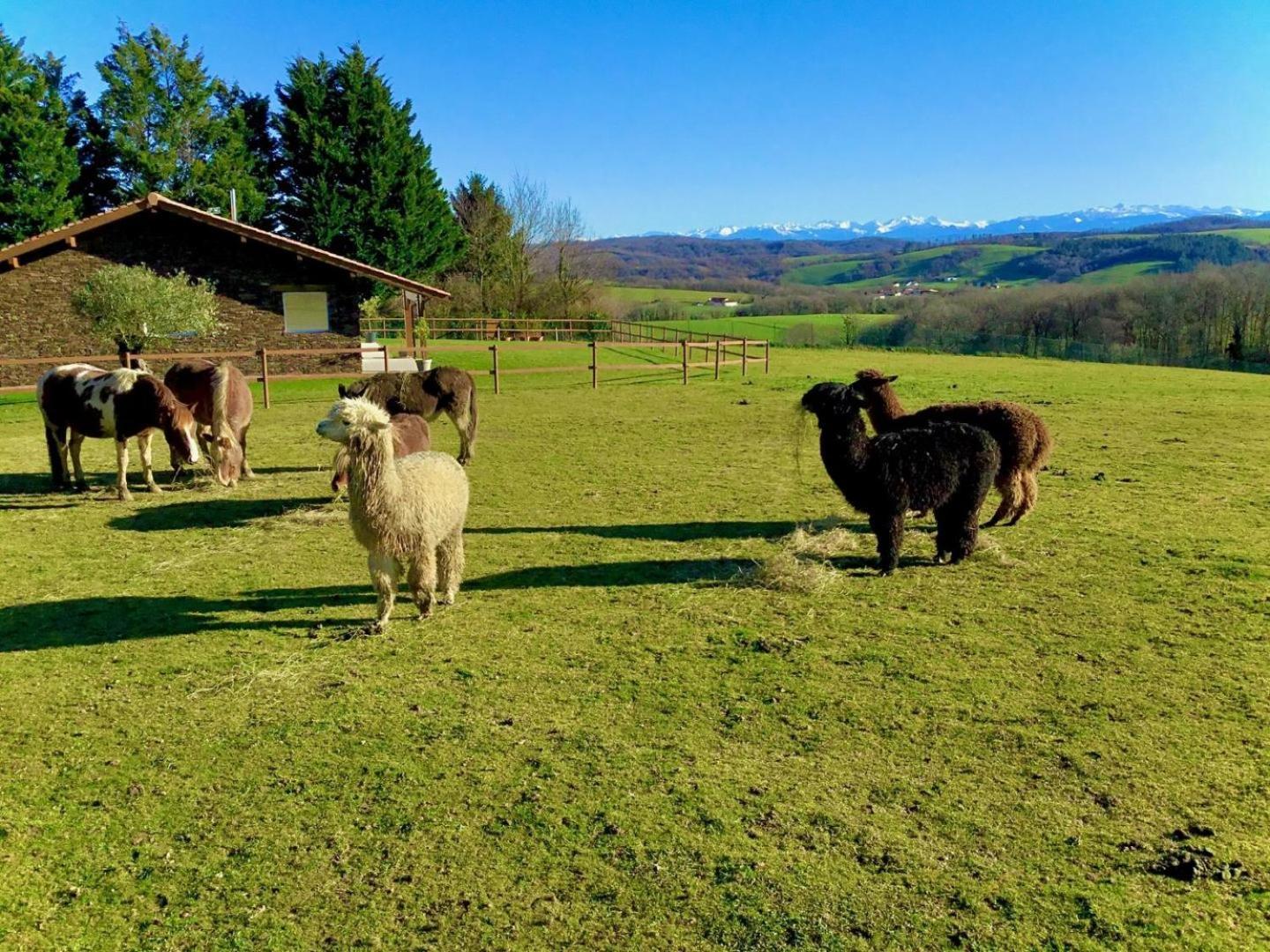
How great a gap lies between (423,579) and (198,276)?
61.9 feet

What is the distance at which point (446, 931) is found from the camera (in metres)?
2.97

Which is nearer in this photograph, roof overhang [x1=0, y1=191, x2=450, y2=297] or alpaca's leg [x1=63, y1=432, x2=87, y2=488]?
alpaca's leg [x1=63, y1=432, x2=87, y2=488]

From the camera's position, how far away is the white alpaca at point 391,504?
546 centimetres

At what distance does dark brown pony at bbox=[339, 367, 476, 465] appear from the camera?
36.9 feet

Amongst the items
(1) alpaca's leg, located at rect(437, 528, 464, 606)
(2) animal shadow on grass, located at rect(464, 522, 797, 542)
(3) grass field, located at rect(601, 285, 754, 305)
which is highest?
(3) grass field, located at rect(601, 285, 754, 305)

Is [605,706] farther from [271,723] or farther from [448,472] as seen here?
[448,472]

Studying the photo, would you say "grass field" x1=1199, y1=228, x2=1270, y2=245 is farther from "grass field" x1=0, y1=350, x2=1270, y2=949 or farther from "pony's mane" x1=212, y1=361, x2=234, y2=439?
"pony's mane" x1=212, y1=361, x2=234, y2=439

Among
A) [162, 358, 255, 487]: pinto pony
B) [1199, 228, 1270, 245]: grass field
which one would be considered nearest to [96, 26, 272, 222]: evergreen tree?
[162, 358, 255, 487]: pinto pony

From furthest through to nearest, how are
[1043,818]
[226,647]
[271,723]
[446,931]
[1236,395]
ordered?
[1236,395]
[226,647]
[271,723]
[1043,818]
[446,931]

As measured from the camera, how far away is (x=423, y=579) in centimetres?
588

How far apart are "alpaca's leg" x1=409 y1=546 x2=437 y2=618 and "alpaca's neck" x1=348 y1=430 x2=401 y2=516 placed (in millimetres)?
480

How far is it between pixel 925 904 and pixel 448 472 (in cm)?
436

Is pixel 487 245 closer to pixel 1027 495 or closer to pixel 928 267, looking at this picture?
pixel 1027 495

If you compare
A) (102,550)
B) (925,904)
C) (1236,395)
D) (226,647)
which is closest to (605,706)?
(925,904)
